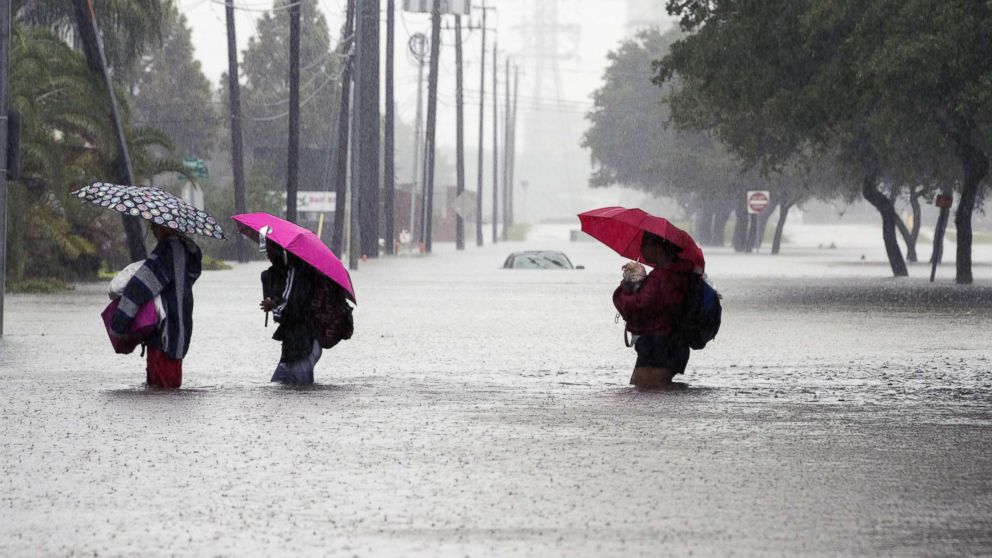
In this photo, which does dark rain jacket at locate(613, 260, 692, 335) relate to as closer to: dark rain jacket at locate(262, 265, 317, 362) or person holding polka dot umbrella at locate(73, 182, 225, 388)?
dark rain jacket at locate(262, 265, 317, 362)

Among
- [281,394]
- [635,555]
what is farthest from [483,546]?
[281,394]

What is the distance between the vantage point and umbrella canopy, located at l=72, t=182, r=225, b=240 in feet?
47.8

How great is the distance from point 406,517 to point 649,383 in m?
6.84

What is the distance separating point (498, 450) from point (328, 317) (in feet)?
13.1

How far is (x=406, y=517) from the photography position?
8844 millimetres

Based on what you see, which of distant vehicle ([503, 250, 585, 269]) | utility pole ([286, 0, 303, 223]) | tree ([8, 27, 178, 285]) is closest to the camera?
tree ([8, 27, 178, 285])

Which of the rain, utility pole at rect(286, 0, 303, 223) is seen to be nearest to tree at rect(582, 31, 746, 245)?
utility pole at rect(286, 0, 303, 223)

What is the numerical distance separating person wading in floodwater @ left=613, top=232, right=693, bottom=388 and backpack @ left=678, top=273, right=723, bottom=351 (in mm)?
62

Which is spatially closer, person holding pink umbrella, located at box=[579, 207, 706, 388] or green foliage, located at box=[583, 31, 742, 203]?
person holding pink umbrella, located at box=[579, 207, 706, 388]

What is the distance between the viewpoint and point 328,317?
15.0 m

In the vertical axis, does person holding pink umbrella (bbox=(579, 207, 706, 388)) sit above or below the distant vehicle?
above

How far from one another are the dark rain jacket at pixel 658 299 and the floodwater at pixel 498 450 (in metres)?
0.60

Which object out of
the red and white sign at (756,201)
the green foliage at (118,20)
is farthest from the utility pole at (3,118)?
the red and white sign at (756,201)

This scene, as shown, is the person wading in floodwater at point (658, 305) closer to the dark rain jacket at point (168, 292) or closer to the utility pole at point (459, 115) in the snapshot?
the dark rain jacket at point (168, 292)
